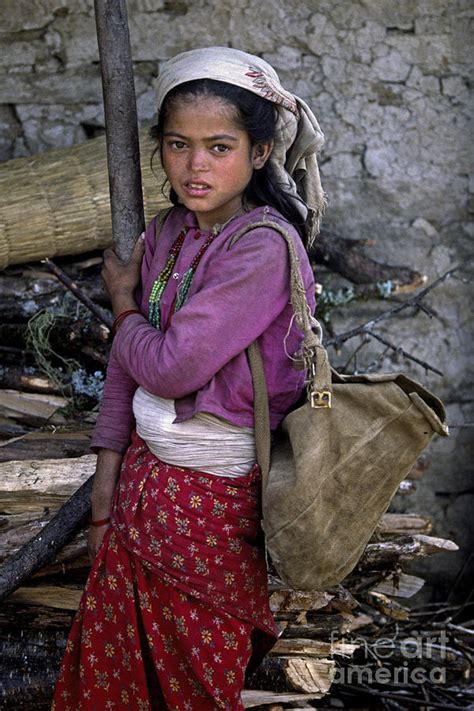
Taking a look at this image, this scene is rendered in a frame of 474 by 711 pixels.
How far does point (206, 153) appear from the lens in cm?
200

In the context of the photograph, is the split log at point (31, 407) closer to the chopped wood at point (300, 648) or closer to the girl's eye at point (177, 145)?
the chopped wood at point (300, 648)

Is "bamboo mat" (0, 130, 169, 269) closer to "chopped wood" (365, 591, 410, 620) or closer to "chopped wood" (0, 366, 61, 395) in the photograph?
"chopped wood" (0, 366, 61, 395)

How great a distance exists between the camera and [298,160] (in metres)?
2.17

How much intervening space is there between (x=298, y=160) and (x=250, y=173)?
6.4 inches

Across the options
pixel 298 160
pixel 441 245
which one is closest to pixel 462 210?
pixel 441 245

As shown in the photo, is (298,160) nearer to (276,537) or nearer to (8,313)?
(276,537)

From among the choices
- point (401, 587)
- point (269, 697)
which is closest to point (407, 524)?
point (401, 587)

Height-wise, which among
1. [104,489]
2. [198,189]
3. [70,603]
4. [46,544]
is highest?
[198,189]

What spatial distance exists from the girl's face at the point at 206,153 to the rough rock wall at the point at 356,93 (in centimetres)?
228

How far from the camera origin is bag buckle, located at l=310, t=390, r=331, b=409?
74.5 inches

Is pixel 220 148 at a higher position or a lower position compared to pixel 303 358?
higher

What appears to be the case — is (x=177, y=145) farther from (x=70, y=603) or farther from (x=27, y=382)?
(x=27, y=382)

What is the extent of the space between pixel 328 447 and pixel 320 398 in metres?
0.11

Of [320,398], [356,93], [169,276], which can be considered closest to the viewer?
[320,398]
